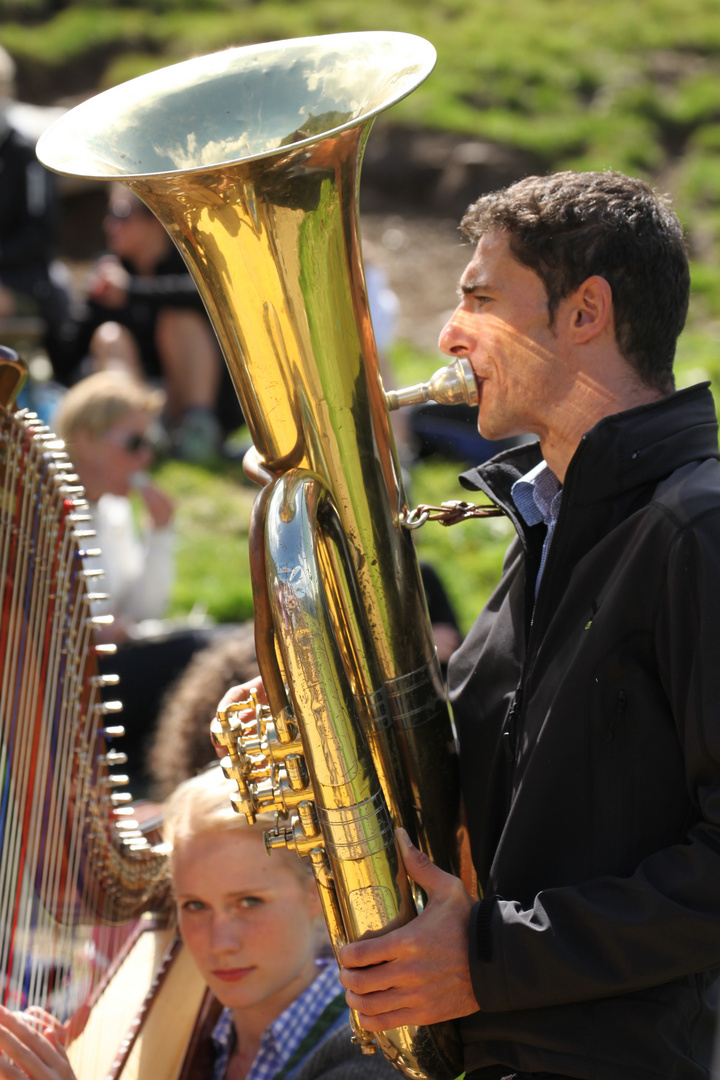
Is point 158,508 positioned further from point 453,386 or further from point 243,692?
point 453,386

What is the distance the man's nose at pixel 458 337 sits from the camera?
1.72 metres

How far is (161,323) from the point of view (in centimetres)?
671

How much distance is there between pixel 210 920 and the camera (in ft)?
6.91

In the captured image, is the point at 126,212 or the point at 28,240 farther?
the point at 126,212

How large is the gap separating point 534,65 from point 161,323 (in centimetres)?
546

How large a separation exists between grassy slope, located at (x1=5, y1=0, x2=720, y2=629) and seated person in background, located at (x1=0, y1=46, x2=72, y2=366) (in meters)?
1.12

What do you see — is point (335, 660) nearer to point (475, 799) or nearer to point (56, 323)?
point (475, 799)

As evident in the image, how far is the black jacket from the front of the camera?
1.41m

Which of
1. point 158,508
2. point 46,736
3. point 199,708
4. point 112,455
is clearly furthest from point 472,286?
point 158,508

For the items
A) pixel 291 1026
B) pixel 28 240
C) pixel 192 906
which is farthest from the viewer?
pixel 28 240

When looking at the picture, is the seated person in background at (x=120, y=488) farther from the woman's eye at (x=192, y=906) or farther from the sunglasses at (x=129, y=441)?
the woman's eye at (x=192, y=906)

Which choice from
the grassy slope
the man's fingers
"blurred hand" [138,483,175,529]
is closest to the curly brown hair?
the man's fingers

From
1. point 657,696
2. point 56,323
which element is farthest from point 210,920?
point 56,323

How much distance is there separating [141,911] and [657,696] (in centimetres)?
148
